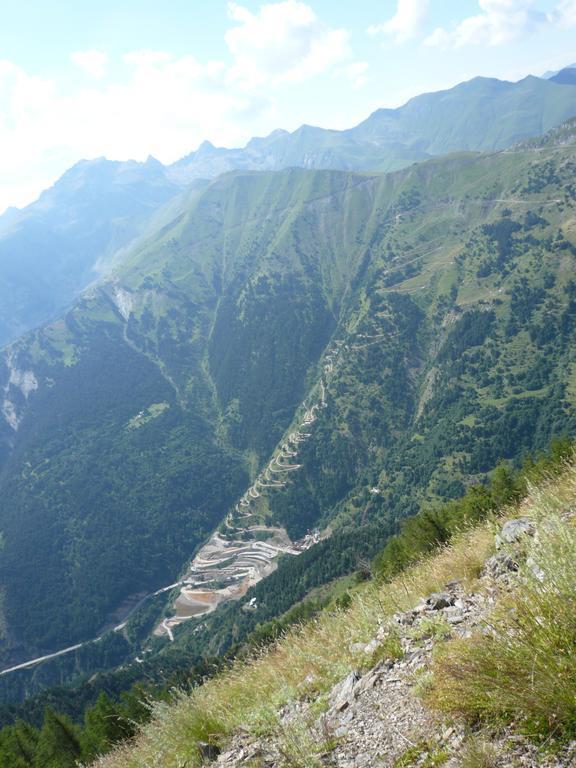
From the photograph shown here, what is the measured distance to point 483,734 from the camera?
5125mm

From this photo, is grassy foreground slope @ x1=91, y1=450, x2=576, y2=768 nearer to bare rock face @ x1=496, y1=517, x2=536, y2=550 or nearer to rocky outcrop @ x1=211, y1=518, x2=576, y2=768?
rocky outcrop @ x1=211, y1=518, x2=576, y2=768

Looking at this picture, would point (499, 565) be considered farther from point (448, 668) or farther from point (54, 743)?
point (54, 743)

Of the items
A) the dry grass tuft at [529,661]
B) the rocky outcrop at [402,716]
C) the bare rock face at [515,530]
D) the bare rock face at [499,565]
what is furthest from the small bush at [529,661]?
the bare rock face at [515,530]

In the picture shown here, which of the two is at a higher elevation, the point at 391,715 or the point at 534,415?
the point at 391,715

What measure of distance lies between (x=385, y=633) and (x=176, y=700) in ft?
17.2

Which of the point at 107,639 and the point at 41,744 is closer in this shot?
the point at 41,744

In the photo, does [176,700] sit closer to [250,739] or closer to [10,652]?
[250,739]

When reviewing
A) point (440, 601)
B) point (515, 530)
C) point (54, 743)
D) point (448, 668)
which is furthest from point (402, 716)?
point (54, 743)

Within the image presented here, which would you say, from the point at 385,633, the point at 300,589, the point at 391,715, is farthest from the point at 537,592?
the point at 300,589

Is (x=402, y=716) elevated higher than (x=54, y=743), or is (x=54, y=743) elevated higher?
(x=402, y=716)

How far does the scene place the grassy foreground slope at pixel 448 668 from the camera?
496cm

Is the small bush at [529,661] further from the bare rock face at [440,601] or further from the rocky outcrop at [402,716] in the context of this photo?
the bare rock face at [440,601]

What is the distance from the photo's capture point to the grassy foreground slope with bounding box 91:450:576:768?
16.3 feet

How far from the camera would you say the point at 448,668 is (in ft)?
19.3
